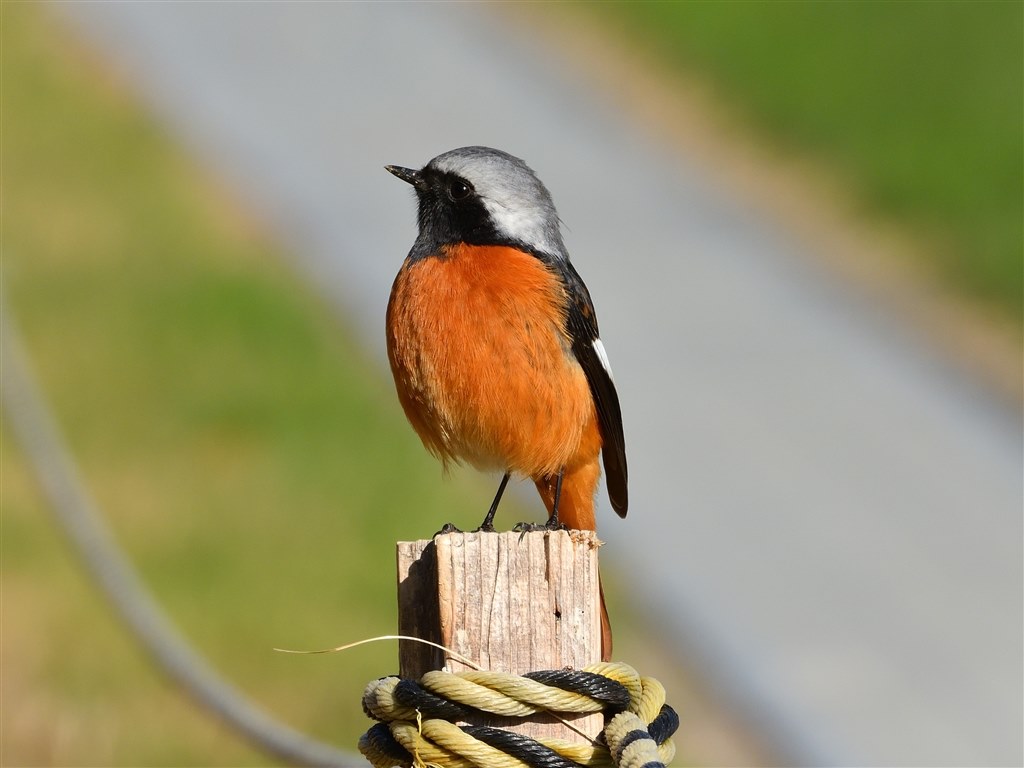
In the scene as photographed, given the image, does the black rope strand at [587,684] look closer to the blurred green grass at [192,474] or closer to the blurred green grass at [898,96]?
the blurred green grass at [192,474]

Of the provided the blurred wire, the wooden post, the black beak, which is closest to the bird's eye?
the black beak

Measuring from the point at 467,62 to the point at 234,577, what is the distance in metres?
11.7

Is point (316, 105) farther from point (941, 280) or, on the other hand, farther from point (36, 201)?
point (941, 280)

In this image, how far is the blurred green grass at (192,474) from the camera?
6988 millimetres

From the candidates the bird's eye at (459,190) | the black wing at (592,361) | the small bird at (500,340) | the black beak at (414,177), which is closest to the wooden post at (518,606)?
the small bird at (500,340)

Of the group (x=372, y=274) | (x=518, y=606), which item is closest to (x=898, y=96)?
(x=372, y=274)

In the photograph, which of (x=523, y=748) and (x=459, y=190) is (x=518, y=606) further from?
(x=459, y=190)

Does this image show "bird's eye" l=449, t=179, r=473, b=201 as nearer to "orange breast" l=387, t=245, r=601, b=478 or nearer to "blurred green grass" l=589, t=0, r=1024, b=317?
"orange breast" l=387, t=245, r=601, b=478

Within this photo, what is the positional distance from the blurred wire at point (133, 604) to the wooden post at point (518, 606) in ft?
3.98

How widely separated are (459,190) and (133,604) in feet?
6.05

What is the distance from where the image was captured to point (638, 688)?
9.15ft

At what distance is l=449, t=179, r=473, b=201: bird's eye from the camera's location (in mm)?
5184

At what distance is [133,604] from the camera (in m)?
5.36

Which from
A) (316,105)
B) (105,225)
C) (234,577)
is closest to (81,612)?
(234,577)
